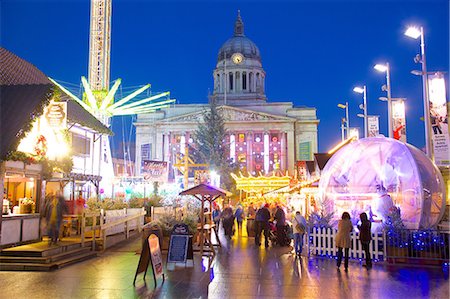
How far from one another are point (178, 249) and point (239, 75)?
84.6 m

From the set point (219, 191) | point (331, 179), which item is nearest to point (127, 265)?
point (219, 191)

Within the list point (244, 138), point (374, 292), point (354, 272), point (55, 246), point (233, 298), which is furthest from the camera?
point (244, 138)

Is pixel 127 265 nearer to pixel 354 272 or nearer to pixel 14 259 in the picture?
pixel 14 259

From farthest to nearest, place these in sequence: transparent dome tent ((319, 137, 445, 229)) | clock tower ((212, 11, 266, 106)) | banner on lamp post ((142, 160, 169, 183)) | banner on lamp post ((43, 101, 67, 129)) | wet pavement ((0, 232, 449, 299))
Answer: clock tower ((212, 11, 266, 106)), banner on lamp post ((142, 160, 169, 183)), transparent dome tent ((319, 137, 445, 229)), banner on lamp post ((43, 101, 67, 129)), wet pavement ((0, 232, 449, 299))

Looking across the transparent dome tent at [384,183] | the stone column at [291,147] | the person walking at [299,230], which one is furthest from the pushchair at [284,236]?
the stone column at [291,147]

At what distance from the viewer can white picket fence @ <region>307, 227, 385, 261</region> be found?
13531mm

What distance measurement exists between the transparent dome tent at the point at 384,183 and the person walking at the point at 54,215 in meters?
9.34

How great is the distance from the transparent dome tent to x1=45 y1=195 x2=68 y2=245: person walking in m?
9.34

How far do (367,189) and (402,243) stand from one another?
5222 millimetres

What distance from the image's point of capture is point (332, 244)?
14477 millimetres

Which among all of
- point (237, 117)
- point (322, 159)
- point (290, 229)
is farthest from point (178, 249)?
point (237, 117)

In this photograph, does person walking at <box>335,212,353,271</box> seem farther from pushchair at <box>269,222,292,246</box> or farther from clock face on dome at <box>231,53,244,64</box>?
clock face on dome at <box>231,53,244,64</box>

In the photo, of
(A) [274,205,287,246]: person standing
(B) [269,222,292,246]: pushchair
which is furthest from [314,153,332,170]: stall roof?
(A) [274,205,287,246]: person standing

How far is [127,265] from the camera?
12.3 m
